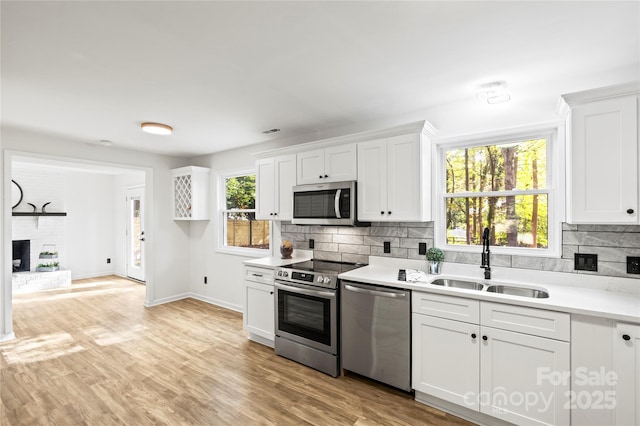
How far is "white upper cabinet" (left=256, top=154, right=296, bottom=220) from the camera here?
142 inches

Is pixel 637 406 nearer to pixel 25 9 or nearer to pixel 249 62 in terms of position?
pixel 249 62

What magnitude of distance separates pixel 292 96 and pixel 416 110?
125 cm

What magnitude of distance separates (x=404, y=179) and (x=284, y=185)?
1465 millimetres

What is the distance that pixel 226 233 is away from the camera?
5039 mm

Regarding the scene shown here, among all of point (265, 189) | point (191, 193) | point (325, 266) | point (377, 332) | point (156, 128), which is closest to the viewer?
point (377, 332)

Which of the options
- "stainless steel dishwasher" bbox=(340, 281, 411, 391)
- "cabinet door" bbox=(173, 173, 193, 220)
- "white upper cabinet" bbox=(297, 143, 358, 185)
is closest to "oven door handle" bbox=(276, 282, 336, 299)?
"stainless steel dishwasher" bbox=(340, 281, 411, 391)

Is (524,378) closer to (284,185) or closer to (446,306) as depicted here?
(446,306)

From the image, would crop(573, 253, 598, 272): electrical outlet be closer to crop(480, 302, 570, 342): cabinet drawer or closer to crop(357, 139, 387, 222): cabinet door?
crop(480, 302, 570, 342): cabinet drawer

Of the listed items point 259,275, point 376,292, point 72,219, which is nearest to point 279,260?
point 259,275

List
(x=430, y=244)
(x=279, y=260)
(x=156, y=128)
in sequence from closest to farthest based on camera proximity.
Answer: (x=430, y=244) → (x=156, y=128) → (x=279, y=260)

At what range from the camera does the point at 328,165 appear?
3.26 meters

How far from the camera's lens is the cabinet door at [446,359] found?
2.16 m

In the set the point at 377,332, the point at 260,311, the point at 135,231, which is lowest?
the point at 260,311

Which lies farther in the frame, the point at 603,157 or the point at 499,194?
the point at 499,194
